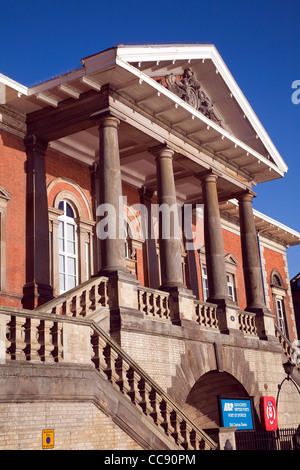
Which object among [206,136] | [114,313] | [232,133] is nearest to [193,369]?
[114,313]

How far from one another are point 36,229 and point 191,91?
688 centimetres

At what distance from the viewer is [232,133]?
21875mm

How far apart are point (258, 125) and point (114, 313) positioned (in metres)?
10.6

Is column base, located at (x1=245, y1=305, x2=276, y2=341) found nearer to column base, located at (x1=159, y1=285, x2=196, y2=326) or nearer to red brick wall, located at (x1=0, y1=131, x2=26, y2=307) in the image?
column base, located at (x1=159, y1=285, x2=196, y2=326)

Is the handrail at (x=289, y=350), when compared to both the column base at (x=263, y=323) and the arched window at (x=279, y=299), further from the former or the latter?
the arched window at (x=279, y=299)

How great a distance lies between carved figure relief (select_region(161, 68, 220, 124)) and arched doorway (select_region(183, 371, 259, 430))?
8506mm

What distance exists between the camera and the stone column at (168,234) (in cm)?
1696

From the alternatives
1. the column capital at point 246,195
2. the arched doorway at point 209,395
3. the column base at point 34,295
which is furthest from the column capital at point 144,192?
the arched doorway at point 209,395

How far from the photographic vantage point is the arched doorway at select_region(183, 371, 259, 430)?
18516 mm

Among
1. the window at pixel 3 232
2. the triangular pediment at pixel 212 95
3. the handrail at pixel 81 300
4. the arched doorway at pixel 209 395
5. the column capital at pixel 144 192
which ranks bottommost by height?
the arched doorway at pixel 209 395

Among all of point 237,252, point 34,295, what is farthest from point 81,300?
point 237,252

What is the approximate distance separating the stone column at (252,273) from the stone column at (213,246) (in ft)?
7.47

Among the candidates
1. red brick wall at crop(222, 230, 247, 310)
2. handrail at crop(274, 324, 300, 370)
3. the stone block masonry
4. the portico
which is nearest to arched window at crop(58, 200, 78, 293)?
the portico

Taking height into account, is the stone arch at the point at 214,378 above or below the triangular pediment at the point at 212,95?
below
